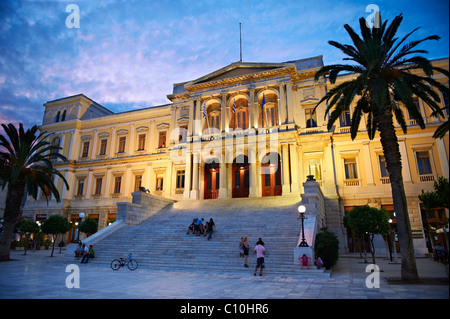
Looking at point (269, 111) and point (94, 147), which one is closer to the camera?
point (269, 111)

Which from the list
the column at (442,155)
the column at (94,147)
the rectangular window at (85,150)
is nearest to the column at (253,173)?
the column at (442,155)

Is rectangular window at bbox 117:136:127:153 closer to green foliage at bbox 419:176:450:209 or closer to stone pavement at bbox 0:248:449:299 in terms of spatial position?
stone pavement at bbox 0:248:449:299

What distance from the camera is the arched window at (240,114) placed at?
27547mm

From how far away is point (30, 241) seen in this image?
28.4 meters

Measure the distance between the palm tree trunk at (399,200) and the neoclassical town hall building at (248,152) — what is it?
→ 1186cm

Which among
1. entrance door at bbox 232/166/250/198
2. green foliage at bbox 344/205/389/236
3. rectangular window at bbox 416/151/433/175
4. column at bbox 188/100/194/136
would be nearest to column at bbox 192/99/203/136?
column at bbox 188/100/194/136

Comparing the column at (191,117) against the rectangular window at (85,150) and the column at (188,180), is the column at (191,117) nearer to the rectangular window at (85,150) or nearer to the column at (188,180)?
the column at (188,180)

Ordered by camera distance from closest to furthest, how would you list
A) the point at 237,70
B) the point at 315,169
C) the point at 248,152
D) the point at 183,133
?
1. the point at 248,152
2. the point at 315,169
3. the point at 237,70
4. the point at 183,133

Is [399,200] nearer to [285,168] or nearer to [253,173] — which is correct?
[285,168]

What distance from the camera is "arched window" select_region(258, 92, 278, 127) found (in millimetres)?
26359

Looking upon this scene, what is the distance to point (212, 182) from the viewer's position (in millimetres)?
27250

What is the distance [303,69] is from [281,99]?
4223mm

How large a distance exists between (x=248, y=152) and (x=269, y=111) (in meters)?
4.79

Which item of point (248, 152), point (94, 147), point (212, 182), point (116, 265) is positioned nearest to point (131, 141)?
point (94, 147)
